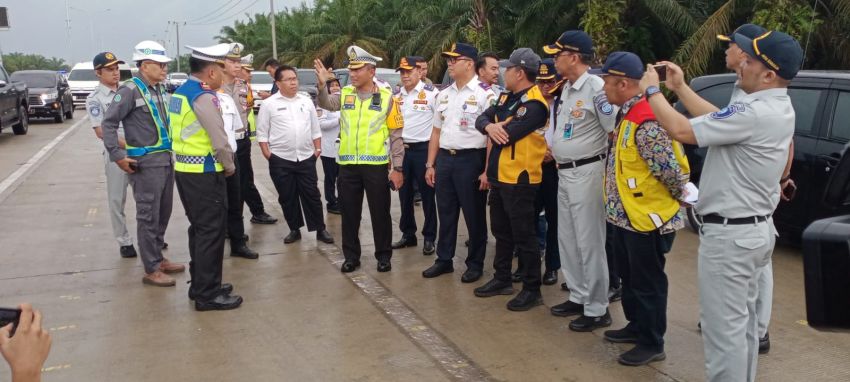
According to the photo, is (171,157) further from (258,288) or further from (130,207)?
(130,207)

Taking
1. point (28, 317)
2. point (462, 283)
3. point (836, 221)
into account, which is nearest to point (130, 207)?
point (462, 283)

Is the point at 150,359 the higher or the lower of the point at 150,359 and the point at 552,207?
the lower

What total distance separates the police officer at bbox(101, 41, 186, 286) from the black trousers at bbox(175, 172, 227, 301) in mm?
721

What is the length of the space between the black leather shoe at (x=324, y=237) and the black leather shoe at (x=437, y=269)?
4.94 ft

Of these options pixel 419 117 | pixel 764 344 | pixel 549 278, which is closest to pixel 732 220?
pixel 764 344

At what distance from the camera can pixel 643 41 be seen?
1642 cm

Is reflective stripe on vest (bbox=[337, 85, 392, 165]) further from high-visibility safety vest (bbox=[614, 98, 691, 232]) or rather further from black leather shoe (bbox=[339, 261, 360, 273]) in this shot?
high-visibility safety vest (bbox=[614, 98, 691, 232])

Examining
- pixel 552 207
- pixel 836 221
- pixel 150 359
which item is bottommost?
pixel 150 359

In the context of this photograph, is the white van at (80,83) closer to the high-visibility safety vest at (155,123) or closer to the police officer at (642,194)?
the high-visibility safety vest at (155,123)

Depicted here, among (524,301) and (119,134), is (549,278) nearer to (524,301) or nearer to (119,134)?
(524,301)

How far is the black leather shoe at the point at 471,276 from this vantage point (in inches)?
230

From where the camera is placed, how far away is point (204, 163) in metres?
5.22

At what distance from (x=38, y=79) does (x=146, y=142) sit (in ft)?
61.4

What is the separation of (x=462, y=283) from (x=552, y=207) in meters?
0.92
